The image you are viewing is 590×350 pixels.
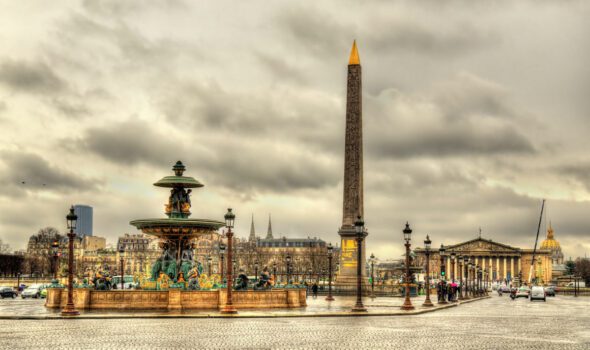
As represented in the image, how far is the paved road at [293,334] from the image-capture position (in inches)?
825

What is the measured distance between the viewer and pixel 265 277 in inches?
1623

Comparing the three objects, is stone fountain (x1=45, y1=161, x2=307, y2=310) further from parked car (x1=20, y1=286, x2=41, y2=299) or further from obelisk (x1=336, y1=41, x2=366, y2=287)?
parked car (x1=20, y1=286, x2=41, y2=299)

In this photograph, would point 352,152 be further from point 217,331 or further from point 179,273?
point 217,331

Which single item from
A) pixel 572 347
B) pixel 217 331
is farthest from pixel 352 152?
pixel 572 347

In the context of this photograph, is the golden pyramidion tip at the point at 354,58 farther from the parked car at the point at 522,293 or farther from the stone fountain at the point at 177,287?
the parked car at the point at 522,293

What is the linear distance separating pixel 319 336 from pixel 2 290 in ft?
175

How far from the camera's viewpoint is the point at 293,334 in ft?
79.8

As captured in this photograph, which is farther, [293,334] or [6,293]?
[6,293]

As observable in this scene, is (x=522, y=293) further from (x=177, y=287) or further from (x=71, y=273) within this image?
(x=71, y=273)

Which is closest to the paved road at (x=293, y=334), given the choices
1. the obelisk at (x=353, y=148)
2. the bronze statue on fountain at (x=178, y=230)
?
the bronze statue on fountain at (x=178, y=230)

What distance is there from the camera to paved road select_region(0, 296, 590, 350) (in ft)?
68.7

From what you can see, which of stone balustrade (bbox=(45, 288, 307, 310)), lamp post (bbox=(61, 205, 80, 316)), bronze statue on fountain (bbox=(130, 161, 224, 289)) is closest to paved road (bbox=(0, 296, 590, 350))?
lamp post (bbox=(61, 205, 80, 316))

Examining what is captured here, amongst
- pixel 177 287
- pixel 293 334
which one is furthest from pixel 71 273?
pixel 293 334

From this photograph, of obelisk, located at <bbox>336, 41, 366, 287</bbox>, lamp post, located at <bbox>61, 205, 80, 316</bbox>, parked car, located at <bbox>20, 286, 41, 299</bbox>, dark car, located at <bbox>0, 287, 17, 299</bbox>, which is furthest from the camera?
dark car, located at <bbox>0, 287, 17, 299</bbox>
